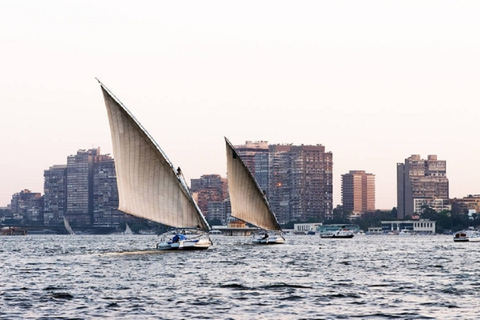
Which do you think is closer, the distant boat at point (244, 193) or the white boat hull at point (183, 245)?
the white boat hull at point (183, 245)

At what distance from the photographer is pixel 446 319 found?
1698 inches

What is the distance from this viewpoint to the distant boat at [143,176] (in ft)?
278

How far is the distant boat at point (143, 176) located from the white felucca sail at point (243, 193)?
91.2 ft

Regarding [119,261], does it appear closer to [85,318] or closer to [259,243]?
[85,318]

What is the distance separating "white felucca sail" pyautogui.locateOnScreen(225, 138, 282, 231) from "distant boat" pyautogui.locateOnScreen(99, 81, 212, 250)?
27.8 m

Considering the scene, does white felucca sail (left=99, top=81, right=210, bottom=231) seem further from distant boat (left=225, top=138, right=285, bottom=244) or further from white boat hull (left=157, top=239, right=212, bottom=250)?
distant boat (left=225, top=138, right=285, bottom=244)

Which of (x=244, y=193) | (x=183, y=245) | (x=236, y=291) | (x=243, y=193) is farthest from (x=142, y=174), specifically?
(x=244, y=193)

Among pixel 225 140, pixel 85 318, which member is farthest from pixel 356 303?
pixel 225 140

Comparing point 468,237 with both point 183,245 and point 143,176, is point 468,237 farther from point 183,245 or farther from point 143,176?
point 143,176

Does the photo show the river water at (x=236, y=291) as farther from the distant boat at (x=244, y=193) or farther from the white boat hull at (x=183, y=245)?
the distant boat at (x=244, y=193)

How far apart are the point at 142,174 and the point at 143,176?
0.22 meters

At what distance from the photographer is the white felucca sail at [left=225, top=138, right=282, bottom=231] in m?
123

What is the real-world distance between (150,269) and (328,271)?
1287cm

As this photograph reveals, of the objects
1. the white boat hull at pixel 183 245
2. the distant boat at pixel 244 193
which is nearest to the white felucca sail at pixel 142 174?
the white boat hull at pixel 183 245
